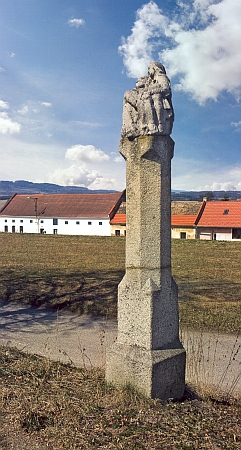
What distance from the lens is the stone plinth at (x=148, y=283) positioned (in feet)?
13.2

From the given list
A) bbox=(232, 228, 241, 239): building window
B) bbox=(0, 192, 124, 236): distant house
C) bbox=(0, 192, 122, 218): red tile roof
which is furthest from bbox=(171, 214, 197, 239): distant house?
bbox=(0, 192, 122, 218): red tile roof

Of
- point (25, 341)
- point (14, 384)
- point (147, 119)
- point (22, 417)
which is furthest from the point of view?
point (25, 341)

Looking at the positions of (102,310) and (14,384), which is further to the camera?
(102,310)

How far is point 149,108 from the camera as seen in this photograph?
409 centimetres

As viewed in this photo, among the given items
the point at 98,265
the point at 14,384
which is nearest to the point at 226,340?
the point at 14,384

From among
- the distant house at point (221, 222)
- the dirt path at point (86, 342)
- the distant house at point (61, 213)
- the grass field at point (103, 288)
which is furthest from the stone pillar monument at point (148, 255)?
the distant house at point (61, 213)

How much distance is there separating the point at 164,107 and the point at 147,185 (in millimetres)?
847

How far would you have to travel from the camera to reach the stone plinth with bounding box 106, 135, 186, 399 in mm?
4035

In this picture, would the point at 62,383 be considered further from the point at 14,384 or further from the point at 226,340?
the point at 226,340

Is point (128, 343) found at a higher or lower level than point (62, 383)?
higher

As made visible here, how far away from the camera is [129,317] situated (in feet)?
13.6

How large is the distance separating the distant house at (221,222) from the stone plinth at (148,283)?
3792 cm

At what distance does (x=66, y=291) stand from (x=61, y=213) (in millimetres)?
44095

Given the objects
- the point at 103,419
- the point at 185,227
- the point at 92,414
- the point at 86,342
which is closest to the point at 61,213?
the point at 185,227
